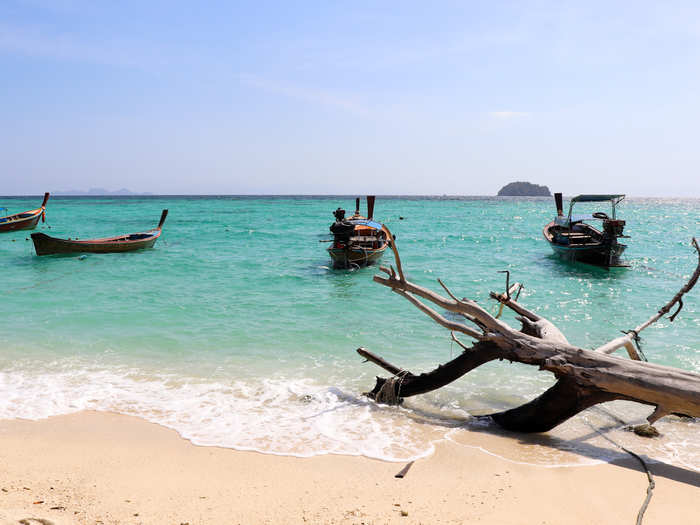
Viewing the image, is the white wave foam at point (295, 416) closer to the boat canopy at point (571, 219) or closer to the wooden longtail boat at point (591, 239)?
the wooden longtail boat at point (591, 239)

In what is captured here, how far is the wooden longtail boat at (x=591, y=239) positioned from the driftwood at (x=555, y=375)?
15.4 meters

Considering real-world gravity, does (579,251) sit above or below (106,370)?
above

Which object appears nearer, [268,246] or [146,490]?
[146,490]

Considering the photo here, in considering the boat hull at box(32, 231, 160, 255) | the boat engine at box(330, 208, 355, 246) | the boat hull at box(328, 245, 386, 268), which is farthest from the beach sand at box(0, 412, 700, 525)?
the boat hull at box(32, 231, 160, 255)

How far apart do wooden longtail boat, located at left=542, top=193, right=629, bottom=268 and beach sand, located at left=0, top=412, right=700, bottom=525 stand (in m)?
17.5

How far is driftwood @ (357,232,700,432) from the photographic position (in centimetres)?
479

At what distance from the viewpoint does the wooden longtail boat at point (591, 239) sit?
66.6 ft

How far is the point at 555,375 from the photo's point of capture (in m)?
5.35

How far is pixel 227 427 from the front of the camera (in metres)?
5.95

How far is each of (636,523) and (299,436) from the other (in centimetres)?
351

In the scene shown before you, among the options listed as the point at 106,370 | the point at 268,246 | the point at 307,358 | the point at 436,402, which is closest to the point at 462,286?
the point at 307,358

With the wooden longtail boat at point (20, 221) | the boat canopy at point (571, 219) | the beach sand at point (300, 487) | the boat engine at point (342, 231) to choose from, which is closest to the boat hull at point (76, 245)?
the boat engine at point (342, 231)

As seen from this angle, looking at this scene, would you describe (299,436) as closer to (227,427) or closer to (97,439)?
(227,427)

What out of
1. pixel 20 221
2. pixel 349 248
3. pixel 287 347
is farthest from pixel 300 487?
pixel 20 221
